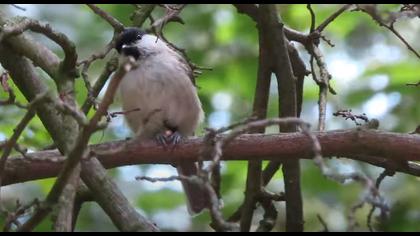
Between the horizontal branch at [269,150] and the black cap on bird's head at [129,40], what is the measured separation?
2.52ft

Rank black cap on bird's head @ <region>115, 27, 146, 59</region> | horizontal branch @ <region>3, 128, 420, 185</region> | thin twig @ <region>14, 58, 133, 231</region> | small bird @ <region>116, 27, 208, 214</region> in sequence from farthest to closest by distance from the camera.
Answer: small bird @ <region>116, 27, 208, 214</region> < black cap on bird's head @ <region>115, 27, 146, 59</region> < horizontal branch @ <region>3, 128, 420, 185</region> < thin twig @ <region>14, 58, 133, 231</region>

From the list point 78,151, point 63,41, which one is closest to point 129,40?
point 63,41

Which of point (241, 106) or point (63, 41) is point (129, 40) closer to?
point (63, 41)

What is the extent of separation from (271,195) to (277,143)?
57 cm

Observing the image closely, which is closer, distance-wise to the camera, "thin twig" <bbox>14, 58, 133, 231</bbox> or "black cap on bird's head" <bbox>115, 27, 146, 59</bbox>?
"thin twig" <bbox>14, 58, 133, 231</bbox>

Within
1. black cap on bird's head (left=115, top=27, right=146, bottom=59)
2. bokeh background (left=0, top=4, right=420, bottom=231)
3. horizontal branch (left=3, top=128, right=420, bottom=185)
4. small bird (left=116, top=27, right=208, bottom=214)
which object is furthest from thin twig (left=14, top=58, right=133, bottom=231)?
bokeh background (left=0, top=4, right=420, bottom=231)

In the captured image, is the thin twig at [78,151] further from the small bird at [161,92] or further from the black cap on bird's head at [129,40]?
the small bird at [161,92]

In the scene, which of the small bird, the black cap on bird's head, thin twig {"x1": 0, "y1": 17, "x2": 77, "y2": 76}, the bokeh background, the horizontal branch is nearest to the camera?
the horizontal branch

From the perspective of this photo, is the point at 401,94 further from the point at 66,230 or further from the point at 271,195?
the point at 66,230

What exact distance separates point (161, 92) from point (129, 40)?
1.14 ft

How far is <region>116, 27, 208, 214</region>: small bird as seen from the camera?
4281 mm

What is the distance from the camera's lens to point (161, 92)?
434cm

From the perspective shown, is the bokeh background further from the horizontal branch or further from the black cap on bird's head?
the horizontal branch

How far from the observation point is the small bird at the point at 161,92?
4.28 m
